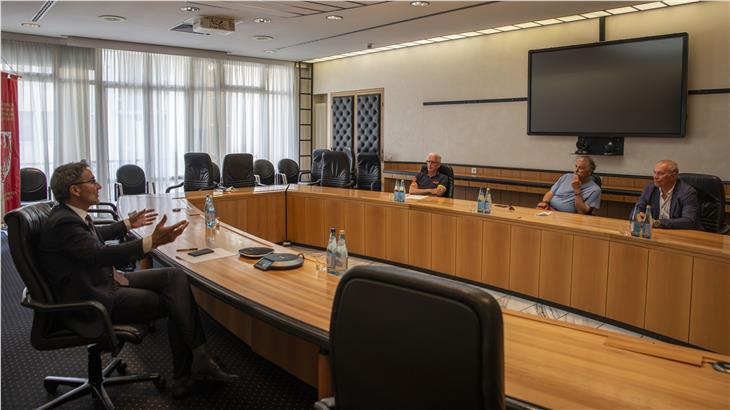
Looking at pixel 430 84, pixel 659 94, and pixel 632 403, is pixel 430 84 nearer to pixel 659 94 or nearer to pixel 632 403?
pixel 659 94

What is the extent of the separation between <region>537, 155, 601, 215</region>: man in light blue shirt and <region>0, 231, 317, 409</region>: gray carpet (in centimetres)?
319

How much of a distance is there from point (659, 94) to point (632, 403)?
546 cm

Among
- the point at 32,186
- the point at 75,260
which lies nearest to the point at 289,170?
the point at 32,186

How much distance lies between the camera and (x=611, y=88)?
6.32 meters

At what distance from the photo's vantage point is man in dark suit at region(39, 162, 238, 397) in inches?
94.4

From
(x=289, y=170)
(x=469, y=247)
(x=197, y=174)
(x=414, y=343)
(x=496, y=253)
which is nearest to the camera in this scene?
(x=414, y=343)

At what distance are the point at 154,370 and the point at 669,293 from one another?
329 cm

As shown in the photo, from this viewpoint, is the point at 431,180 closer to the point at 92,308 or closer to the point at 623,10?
the point at 623,10

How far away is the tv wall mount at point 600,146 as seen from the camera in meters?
6.38

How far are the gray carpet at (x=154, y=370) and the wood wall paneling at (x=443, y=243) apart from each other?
7.31 feet

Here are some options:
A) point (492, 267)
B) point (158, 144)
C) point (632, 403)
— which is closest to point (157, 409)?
point (632, 403)

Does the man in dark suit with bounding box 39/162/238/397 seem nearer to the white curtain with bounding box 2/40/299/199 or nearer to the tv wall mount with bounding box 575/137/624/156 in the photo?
the tv wall mount with bounding box 575/137/624/156

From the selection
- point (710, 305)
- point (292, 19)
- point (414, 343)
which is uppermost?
point (292, 19)

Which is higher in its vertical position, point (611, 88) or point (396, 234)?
point (611, 88)
